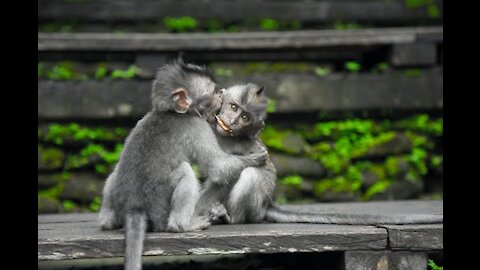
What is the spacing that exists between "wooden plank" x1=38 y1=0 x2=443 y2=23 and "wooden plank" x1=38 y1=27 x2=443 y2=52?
1.47 feet

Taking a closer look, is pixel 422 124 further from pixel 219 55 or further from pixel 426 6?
pixel 219 55

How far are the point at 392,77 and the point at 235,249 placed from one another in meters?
4.20

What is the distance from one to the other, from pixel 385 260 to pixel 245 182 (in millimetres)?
1039

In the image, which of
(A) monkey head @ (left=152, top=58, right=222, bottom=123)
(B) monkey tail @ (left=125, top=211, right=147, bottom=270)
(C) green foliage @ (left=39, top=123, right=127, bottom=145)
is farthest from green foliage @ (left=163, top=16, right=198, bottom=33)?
(B) monkey tail @ (left=125, top=211, right=147, bottom=270)

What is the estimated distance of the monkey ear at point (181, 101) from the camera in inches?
205

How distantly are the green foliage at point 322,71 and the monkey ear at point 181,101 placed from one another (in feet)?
11.1

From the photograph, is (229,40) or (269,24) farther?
(269,24)

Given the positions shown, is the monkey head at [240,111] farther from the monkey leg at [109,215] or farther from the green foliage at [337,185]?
the green foliage at [337,185]

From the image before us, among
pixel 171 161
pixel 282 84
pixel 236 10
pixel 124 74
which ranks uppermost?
pixel 236 10

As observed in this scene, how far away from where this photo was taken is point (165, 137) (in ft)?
16.6

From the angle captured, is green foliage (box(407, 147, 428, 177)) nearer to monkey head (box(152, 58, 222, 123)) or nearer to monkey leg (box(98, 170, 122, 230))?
monkey head (box(152, 58, 222, 123))

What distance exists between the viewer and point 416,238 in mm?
5039

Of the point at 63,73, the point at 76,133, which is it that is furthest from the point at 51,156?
the point at 63,73

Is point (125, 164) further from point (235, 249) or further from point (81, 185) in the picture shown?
point (81, 185)
